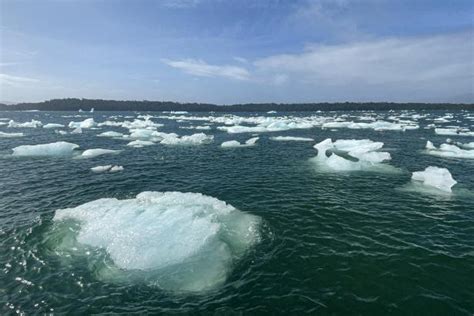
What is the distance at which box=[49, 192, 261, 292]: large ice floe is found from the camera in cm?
1023

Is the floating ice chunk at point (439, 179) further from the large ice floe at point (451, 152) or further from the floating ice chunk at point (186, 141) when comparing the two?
the floating ice chunk at point (186, 141)

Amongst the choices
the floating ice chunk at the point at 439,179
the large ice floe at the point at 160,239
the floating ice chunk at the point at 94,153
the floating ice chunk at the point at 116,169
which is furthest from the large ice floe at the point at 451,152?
the floating ice chunk at the point at 94,153

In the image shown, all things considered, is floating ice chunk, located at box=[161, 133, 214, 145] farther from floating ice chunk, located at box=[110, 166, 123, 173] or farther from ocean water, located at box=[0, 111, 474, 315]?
ocean water, located at box=[0, 111, 474, 315]

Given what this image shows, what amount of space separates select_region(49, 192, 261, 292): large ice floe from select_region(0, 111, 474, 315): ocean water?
5 cm

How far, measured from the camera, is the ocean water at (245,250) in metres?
9.01

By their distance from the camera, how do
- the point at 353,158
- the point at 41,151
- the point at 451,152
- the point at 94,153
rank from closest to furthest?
1. the point at 353,158
2. the point at 451,152
3. the point at 94,153
4. the point at 41,151

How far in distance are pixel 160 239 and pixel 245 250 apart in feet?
10.1

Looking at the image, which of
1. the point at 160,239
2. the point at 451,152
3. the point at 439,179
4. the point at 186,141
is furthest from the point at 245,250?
the point at 186,141

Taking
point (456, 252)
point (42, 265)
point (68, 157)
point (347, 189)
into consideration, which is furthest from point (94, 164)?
point (456, 252)

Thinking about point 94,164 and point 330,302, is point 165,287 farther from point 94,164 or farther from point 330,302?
point 94,164

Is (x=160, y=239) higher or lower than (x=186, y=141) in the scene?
lower

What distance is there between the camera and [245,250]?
1171cm

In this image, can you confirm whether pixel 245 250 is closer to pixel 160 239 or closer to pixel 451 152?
pixel 160 239

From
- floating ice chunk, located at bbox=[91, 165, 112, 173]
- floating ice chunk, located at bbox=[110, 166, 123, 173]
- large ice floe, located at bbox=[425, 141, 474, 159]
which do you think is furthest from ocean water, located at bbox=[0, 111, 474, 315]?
large ice floe, located at bbox=[425, 141, 474, 159]
